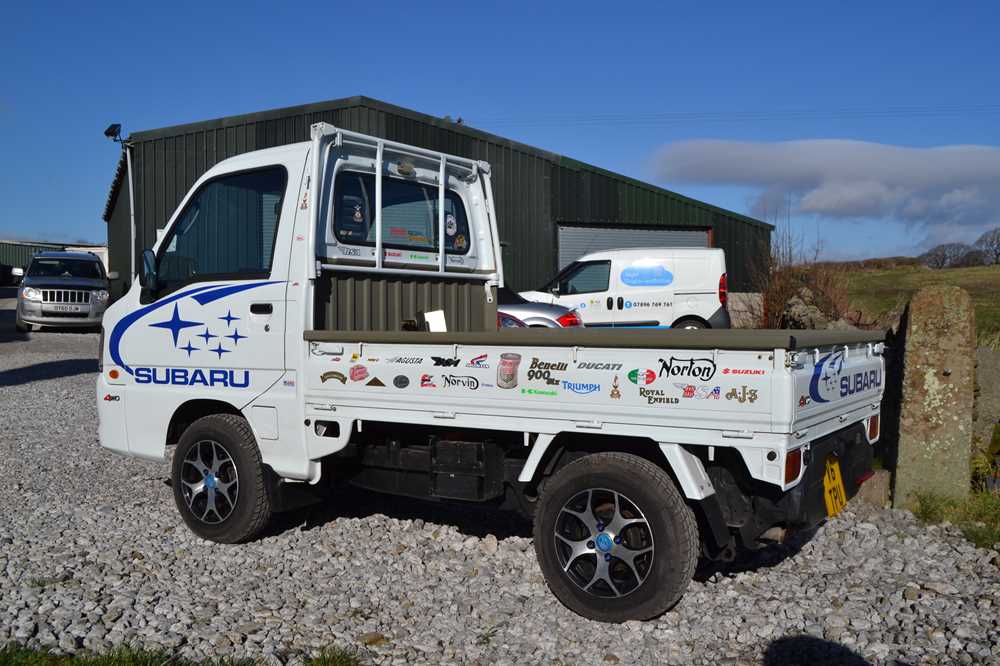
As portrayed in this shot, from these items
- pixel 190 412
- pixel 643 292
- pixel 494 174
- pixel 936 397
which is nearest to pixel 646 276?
pixel 643 292

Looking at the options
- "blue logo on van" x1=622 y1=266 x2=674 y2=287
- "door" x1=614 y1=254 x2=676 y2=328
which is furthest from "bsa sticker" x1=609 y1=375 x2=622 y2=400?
"blue logo on van" x1=622 y1=266 x2=674 y2=287

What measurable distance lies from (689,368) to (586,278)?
1131cm

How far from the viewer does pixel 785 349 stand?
375cm

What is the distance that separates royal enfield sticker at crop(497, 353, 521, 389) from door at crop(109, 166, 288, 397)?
1.50 m

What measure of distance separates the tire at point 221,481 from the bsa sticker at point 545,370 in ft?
6.58

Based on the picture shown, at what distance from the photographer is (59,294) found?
2044 cm

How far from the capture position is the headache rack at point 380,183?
5.36m

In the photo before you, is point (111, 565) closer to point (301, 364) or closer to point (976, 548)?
point (301, 364)

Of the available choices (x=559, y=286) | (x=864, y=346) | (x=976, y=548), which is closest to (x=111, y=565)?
(x=864, y=346)

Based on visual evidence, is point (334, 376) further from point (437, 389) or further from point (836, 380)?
point (836, 380)

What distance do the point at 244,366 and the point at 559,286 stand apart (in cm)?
1018

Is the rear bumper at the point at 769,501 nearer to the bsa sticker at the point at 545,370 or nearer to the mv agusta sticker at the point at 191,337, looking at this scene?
the bsa sticker at the point at 545,370

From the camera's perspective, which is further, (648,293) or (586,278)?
(586,278)

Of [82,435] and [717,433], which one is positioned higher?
[717,433]
